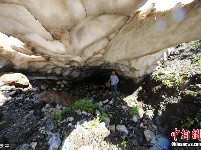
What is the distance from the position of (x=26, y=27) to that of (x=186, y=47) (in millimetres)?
5519

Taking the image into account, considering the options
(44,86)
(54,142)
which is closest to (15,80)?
(44,86)

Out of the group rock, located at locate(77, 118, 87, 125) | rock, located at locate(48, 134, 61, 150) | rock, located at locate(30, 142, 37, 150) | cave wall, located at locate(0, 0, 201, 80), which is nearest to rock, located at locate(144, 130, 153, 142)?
rock, located at locate(77, 118, 87, 125)

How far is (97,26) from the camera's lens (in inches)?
184

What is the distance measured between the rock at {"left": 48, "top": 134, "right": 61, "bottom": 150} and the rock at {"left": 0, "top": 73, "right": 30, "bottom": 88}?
2644 millimetres

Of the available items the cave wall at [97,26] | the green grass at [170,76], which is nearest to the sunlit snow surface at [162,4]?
the cave wall at [97,26]

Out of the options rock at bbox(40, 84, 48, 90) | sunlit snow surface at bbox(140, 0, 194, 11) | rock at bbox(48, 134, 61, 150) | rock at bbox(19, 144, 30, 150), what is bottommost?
rock at bbox(19, 144, 30, 150)

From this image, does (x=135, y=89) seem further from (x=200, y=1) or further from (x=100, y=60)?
(x=200, y=1)

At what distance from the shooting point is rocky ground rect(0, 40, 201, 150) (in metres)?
4.97

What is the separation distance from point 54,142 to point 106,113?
1609mm

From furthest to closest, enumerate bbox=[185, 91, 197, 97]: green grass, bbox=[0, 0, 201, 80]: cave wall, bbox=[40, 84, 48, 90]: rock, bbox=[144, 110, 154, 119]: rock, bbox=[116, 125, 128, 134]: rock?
bbox=[40, 84, 48, 90]: rock < bbox=[144, 110, 154, 119]: rock < bbox=[185, 91, 197, 97]: green grass < bbox=[116, 125, 128, 134]: rock < bbox=[0, 0, 201, 80]: cave wall

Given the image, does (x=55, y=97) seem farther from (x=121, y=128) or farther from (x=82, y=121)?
(x=121, y=128)

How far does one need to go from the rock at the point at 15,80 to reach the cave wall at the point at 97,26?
1567 millimetres

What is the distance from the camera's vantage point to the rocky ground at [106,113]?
16.3ft

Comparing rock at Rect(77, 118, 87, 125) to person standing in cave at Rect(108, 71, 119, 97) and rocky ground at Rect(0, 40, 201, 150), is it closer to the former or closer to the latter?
rocky ground at Rect(0, 40, 201, 150)
